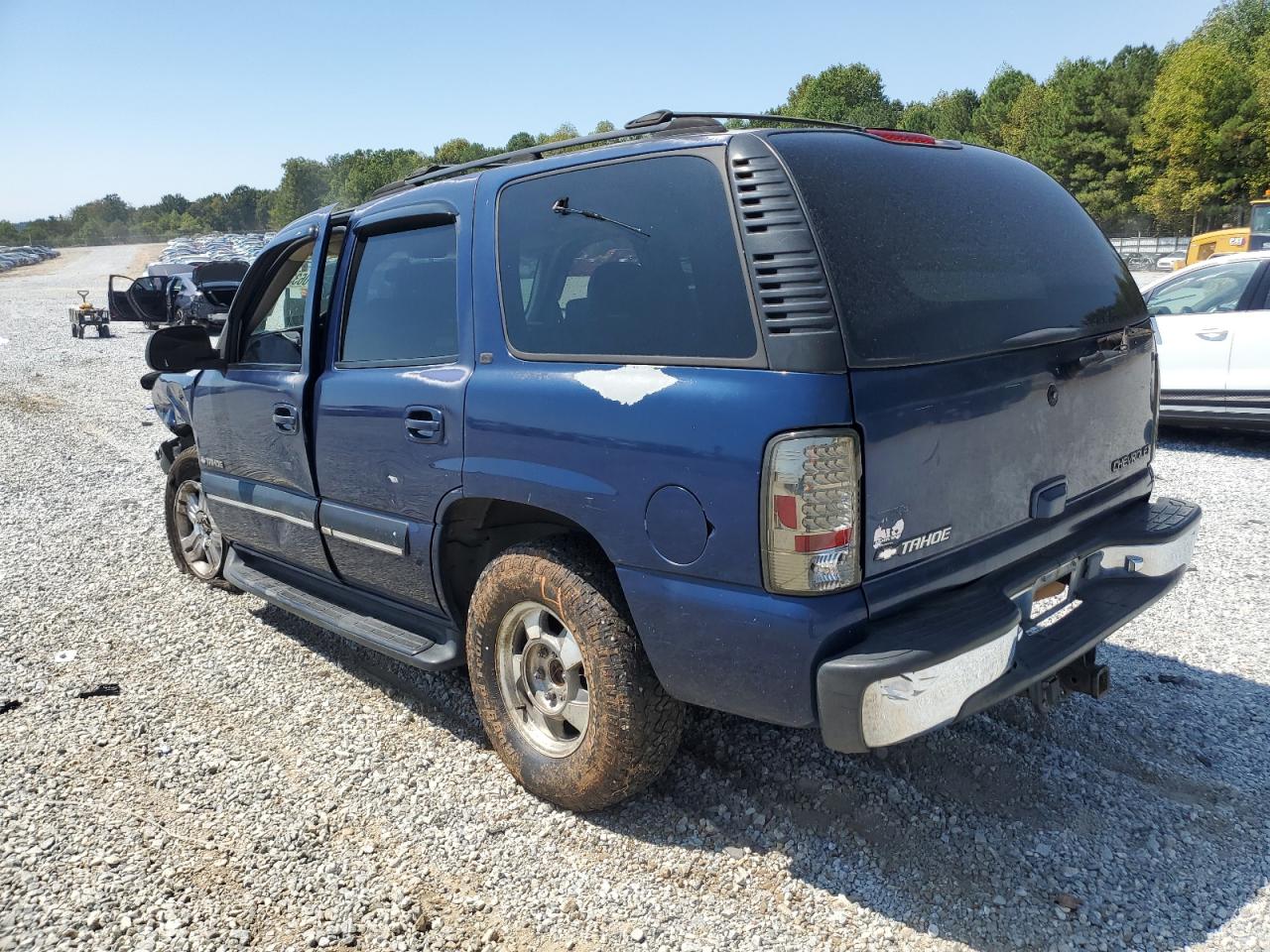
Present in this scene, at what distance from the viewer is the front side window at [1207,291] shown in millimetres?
8039

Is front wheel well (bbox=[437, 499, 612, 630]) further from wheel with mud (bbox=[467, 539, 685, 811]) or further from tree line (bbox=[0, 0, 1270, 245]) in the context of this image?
tree line (bbox=[0, 0, 1270, 245])

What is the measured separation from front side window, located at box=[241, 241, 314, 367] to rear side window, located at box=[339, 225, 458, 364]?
1.40 ft

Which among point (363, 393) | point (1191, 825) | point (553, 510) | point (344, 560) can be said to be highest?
point (363, 393)

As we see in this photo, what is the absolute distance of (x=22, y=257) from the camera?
85.0 m

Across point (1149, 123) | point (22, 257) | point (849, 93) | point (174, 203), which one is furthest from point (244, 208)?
point (1149, 123)

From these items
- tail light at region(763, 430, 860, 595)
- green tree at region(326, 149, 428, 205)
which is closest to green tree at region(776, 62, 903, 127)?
green tree at region(326, 149, 428, 205)

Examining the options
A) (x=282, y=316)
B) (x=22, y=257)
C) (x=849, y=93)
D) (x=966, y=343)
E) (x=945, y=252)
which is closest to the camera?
(x=966, y=343)

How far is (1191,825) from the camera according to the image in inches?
117

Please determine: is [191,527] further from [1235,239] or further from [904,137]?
[1235,239]

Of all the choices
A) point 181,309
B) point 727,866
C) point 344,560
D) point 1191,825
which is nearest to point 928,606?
point 727,866

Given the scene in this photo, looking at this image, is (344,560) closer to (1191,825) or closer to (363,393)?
(363,393)

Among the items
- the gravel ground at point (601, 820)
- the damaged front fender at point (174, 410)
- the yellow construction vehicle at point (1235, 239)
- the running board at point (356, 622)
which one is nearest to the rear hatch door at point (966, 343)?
the gravel ground at point (601, 820)

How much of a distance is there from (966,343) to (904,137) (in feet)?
2.77

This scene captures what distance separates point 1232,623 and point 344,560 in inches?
163
